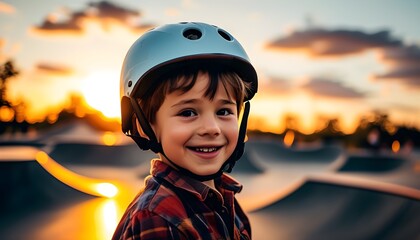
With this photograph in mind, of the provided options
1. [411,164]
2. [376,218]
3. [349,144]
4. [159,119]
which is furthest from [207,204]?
[349,144]

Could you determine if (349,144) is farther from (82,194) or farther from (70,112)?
(70,112)

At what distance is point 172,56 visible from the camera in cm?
226

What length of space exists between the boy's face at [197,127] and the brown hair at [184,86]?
0.03 meters

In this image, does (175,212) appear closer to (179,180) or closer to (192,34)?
(179,180)

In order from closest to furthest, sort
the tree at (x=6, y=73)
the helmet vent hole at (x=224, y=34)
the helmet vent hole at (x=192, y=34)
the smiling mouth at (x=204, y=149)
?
the smiling mouth at (x=204, y=149) < the helmet vent hole at (x=192, y=34) < the helmet vent hole at (x=224, y=34) < the tree at (x=6, y=73)

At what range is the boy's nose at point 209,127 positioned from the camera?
6.77 feet

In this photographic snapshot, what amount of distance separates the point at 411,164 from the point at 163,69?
585 inches

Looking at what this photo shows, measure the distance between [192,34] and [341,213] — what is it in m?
4.88

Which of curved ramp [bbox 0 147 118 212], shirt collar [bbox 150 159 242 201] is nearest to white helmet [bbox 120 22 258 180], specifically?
shirt collar [bbox 150 159 242 201]

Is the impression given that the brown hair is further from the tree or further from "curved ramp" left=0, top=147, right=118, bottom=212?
the tree

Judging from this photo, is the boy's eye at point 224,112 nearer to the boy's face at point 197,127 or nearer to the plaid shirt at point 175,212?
the boy's face at point 197,127

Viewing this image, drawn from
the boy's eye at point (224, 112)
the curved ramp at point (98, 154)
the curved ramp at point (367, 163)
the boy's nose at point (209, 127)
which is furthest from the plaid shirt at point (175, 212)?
the curved ramp at point (367, 163)

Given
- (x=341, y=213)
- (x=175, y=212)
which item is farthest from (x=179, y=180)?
(x=341, y=213)

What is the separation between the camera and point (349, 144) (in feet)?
145
